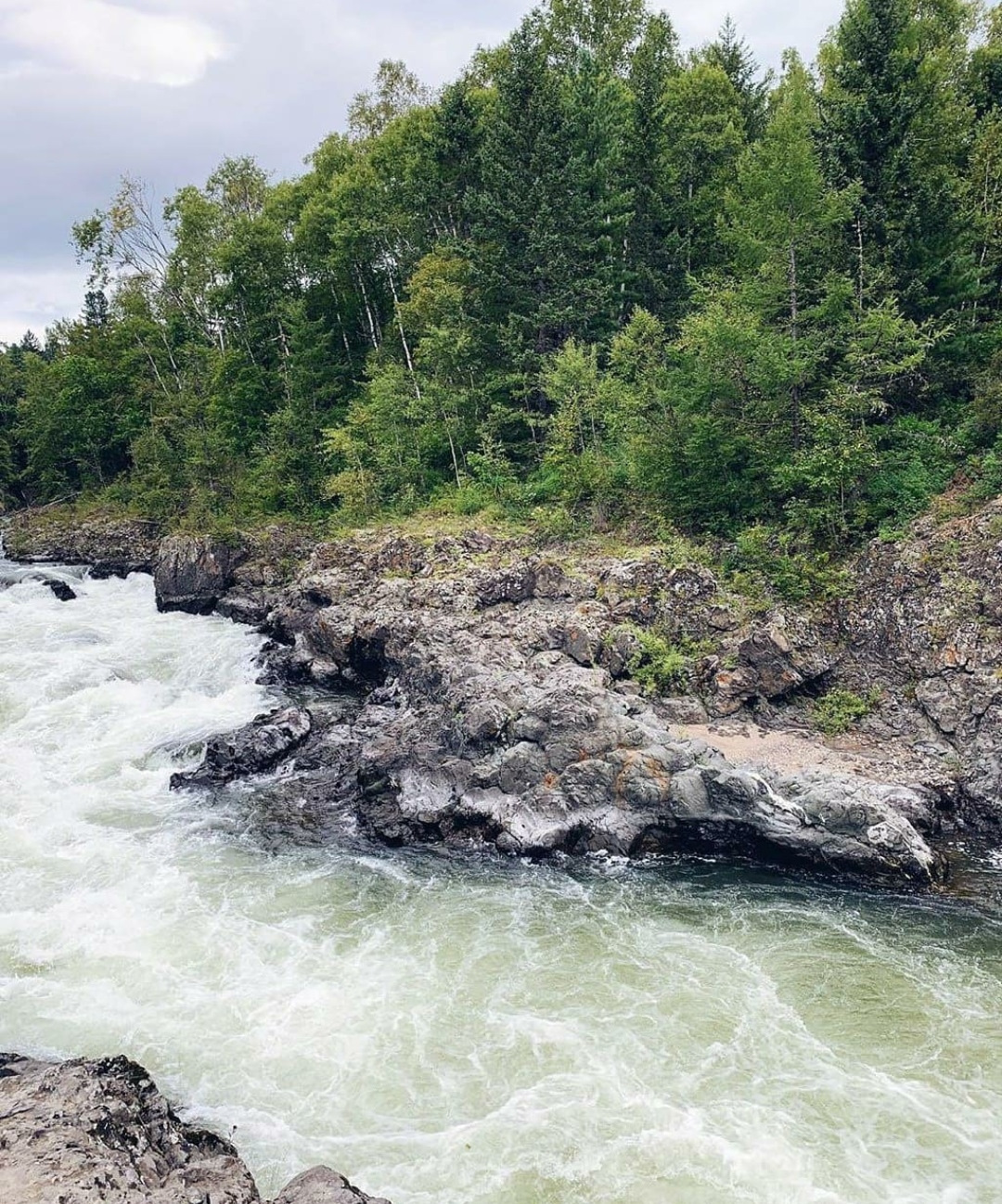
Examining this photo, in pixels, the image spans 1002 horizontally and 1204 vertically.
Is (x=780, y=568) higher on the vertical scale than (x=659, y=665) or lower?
higher

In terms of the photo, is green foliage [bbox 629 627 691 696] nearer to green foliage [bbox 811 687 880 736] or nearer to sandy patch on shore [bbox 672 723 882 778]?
sandy patch on shore [bbox 672 723 882 778]

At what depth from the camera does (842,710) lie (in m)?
18.3

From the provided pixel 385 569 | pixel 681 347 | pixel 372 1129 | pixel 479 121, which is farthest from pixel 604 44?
pixel 372 1129

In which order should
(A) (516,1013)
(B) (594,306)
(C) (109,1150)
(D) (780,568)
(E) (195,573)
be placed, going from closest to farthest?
(C) (109,1150) → (A) (516,1013) → (D) (780,568) → (B) (594,306) → (E) (195,573)

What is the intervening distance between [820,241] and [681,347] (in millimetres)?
5133

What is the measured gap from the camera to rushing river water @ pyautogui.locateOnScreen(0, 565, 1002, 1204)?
899 centimetres

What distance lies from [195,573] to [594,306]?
865 inches

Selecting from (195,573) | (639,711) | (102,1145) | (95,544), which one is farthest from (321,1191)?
(95,544)

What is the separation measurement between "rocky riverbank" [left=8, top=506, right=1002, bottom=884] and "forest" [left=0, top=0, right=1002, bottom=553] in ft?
10.6

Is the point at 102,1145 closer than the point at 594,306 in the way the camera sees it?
Yes

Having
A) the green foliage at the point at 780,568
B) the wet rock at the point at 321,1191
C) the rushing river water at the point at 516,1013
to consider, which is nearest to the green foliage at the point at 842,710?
the green foliage at the point at 780,568

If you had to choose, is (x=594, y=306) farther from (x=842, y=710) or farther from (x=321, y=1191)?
(x=321, y=1191)

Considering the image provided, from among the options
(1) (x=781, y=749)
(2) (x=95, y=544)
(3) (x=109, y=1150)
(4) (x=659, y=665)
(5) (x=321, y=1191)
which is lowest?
(5) (x=321, y=1191)

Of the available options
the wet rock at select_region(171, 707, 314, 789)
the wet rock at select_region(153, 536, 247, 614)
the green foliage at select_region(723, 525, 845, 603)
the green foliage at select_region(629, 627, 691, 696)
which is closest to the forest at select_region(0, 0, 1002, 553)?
the green foliage at select_region(723, 525, 845, 603)
